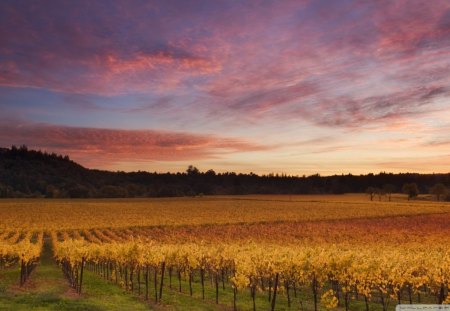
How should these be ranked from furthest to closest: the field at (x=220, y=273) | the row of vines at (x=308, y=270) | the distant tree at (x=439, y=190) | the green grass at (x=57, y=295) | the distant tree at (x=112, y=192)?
→ the distant tree at (x=112, y=192) < the distant tree at (x=439, y=190) < the field at (x=220, y=273) < the green grass at (x=57, y=295) < the row of vines at (x=308, y=270)

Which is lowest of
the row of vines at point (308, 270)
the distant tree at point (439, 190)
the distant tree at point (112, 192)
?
the row of vines at point (308, 270)

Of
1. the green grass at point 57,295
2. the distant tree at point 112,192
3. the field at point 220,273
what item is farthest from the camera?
the distant tree at point 112,192

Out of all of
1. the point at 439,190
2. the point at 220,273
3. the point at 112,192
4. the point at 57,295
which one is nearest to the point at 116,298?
the point at 57,295

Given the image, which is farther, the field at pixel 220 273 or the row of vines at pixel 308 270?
the field at pixel 220 273

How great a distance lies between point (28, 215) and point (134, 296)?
72.6 meters

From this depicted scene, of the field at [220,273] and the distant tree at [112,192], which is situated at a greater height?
the distant tree at [112,192]

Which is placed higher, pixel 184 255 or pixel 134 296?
pixel 184 255

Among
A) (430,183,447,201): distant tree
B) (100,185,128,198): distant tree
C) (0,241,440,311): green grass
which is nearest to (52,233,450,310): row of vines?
(0,241,440,311): green grass

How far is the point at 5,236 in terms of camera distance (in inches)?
2456

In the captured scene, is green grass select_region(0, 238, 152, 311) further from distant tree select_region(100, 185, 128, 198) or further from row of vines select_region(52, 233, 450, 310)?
distant tree select_region(100, 185, 128, 198)

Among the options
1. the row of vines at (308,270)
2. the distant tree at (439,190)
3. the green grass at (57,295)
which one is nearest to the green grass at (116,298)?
the green grass at (57,295)

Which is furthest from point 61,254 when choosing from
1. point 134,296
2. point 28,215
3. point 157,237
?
point 28,215

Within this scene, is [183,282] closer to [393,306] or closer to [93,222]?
[393,306]

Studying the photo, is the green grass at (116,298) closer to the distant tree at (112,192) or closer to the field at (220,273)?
the field at (220,273)
